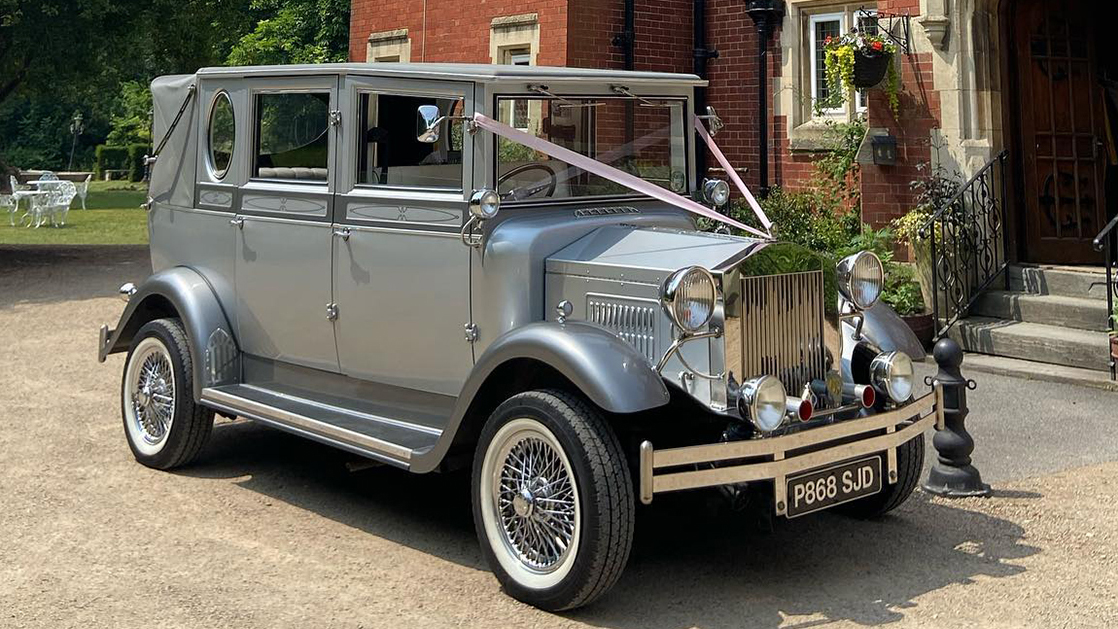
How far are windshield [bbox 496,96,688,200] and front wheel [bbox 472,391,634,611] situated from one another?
3.97 ft

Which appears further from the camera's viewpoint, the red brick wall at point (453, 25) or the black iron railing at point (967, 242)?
the red brick wall at point (453, 25)

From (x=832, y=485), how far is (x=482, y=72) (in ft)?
7.71

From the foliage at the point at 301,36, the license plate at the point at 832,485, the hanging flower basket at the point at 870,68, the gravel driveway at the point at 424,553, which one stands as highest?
the foliage at the point at 301,36

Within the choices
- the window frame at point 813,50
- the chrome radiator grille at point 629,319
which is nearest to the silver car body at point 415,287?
the chrome radiator grille at point 629,319

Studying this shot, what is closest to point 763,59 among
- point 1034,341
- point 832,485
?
point 1034,341

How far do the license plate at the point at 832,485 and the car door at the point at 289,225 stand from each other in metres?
2.49

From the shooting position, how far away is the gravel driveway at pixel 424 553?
4.99 metres

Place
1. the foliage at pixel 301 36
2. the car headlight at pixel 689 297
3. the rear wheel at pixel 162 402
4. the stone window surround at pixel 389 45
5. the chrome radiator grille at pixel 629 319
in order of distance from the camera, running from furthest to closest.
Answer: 1. the foliage at pixel 301 36
2. the stone window surround at pixel 389 45
3. the rear wheel at pixel 162 402
4. the chrome radiator grille at pixel 629 319
5. the car headlight at pixel 689 297

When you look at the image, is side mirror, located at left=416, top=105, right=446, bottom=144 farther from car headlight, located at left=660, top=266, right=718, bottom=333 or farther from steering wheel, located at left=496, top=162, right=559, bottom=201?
car headlight, located at left=660, top=266, right=718, bottom=333

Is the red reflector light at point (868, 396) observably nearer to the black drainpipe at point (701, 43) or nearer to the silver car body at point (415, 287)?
the silver car body at point (415, 287)

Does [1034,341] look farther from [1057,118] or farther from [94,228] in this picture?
[94,228]

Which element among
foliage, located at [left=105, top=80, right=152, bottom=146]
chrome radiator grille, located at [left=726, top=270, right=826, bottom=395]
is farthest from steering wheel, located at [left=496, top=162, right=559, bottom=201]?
foliage, located at [left=105, top=80, right=152, bottom=146]

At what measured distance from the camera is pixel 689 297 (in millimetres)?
4973

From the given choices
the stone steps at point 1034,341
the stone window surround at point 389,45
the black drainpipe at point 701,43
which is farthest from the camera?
the stone window surround at point 389,45
